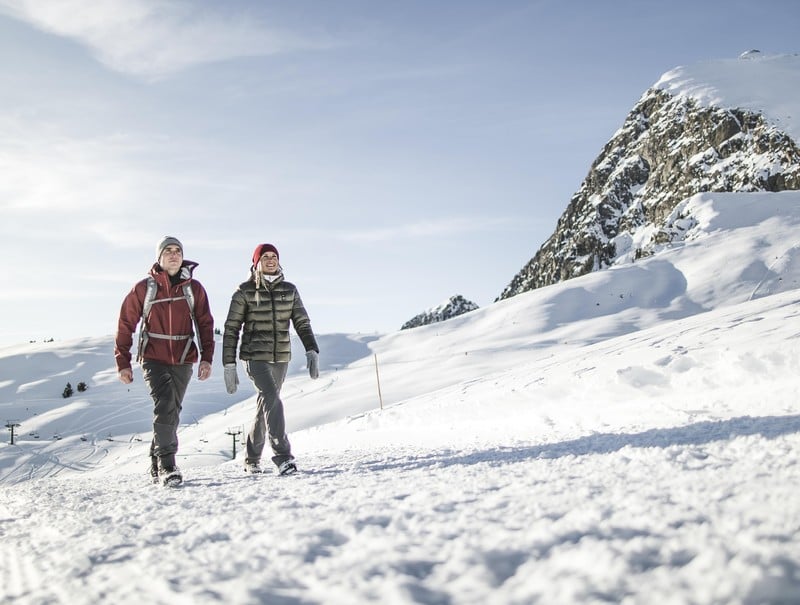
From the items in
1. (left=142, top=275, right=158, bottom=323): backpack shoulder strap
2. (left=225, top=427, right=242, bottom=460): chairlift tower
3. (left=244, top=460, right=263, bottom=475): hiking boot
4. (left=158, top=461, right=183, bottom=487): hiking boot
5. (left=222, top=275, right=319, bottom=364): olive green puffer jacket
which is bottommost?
(left=225, top=427, right=242, bottom=460): chairlift tower

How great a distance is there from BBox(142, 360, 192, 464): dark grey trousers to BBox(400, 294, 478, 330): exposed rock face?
261 feet

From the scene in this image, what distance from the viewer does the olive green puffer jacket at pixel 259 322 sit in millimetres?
4941

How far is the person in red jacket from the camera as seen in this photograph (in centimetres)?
453

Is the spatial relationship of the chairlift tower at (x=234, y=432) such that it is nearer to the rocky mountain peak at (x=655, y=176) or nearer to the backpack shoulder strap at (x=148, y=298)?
the backpack shoulder strap at (x=148, y=298)

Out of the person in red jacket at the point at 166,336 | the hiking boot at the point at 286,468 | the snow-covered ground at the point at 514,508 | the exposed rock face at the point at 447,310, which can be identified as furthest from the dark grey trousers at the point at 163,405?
the exposed rock face at the point at 447,310

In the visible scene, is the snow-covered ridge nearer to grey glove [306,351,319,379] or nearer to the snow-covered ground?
the snow-covered ground

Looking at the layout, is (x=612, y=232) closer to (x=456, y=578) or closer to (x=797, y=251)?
(x=797, y=251)

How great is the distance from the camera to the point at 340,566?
5.93 ft

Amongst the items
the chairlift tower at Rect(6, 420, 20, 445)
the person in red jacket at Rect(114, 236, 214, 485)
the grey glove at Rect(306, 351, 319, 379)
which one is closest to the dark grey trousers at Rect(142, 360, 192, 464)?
the person in red jacket at Rect(114, 236, 214, 485)

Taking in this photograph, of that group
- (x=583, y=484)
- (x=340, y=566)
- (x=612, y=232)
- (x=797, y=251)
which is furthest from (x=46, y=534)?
(x=612, y=232)

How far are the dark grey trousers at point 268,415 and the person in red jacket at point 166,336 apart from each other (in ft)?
1.59

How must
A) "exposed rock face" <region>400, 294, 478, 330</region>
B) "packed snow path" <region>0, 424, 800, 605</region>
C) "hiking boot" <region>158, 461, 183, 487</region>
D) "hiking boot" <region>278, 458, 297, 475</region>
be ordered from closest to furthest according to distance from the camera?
"packed snow path" <region>0, 424, 800, 605</region> → "hiking boot" <region>158, 461, 183, 487</region> → "hiking boot" <region>278, 458, 297, 475</region> → "exposed rock face" <region>400, 294, 478, 330</region>

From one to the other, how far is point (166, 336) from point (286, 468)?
160 cm

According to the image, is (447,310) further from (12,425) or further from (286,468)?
(286,468)
